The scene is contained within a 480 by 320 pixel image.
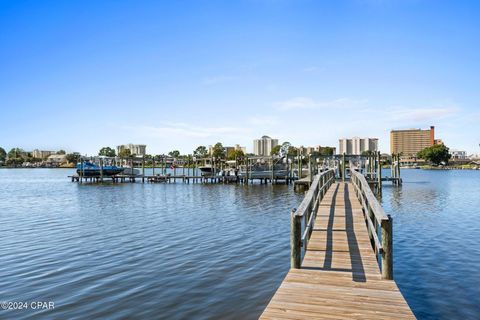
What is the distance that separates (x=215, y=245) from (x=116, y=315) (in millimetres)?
7174

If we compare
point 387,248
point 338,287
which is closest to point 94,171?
point 338,287

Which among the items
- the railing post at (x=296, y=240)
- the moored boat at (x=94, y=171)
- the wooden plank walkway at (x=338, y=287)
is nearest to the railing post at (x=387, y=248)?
the wooden plank walkway at (x=338, y=287)

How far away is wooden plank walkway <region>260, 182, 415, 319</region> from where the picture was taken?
5926mm

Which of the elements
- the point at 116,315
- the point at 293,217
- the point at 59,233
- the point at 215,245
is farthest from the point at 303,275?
the point at 59,233

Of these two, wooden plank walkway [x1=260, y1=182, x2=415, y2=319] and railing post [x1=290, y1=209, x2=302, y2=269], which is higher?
railing post [x1=290, y1=209, x2=302, y2=269]

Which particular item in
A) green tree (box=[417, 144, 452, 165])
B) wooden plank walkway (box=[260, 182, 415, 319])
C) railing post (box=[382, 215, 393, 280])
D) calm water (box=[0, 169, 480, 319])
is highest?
green tree (box=[417, 144, 452, 165])

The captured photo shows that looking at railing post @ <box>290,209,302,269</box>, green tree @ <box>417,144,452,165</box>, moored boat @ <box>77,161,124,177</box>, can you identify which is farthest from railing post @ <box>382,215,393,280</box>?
green tree @ <box>417,144,452,165</box>

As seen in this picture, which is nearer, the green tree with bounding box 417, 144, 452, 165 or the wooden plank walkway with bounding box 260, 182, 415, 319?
the wooden plank walkway with bounding box 260, 182, 415, 319

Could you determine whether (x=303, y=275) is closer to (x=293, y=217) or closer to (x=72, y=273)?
(x=293, y=217)

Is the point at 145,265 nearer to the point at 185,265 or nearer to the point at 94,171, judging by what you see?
the point at 185,265

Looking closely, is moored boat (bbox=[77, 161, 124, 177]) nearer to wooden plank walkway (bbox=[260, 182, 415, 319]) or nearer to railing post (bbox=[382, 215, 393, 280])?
wooden plank walkway (bbox=[260, 182, 415, 319])

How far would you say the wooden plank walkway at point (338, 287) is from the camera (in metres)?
5.93

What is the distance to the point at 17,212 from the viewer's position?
27312mm

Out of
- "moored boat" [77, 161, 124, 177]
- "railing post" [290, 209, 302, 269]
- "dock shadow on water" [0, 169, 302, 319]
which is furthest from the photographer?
"moored boat" [77, 161, 124, 177]
